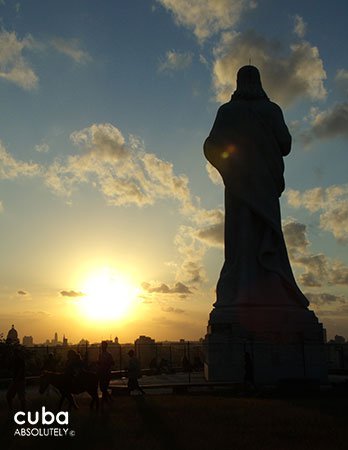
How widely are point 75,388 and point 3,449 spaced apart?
3.76m

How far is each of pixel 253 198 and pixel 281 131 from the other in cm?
290

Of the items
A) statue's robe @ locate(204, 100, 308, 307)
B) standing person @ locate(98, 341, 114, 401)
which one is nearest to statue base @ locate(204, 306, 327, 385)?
statue's robe @ locate(204, 100, 308, 307)

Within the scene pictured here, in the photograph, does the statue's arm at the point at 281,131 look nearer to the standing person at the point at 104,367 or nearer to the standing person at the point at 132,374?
Answer: the standing person at the point at 132,374

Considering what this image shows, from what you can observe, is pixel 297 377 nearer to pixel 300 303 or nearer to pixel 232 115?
pixel 300 303

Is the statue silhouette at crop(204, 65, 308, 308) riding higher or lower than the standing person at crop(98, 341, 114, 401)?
higher

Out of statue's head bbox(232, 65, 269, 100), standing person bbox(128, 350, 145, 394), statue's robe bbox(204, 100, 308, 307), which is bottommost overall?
standing person bbox(128, 350, 145, 394)

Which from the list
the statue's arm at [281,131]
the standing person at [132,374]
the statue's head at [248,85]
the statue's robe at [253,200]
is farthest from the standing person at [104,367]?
the statue's head at [248,85]

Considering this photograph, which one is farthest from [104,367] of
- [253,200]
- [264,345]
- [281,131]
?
[281,131]

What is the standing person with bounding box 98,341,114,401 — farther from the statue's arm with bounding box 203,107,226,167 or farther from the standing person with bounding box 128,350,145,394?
the statue's arm with bounding box 203,107,226,167

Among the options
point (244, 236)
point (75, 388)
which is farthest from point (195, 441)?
point (244, 236)

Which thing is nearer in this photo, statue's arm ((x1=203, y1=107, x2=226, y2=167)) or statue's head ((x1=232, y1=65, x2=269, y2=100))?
statue's arm ((x1=203, y1=107, x2=226, y2=167))

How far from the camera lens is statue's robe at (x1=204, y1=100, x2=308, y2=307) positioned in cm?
2143

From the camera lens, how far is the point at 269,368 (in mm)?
20188

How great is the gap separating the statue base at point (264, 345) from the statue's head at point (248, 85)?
329 inches
